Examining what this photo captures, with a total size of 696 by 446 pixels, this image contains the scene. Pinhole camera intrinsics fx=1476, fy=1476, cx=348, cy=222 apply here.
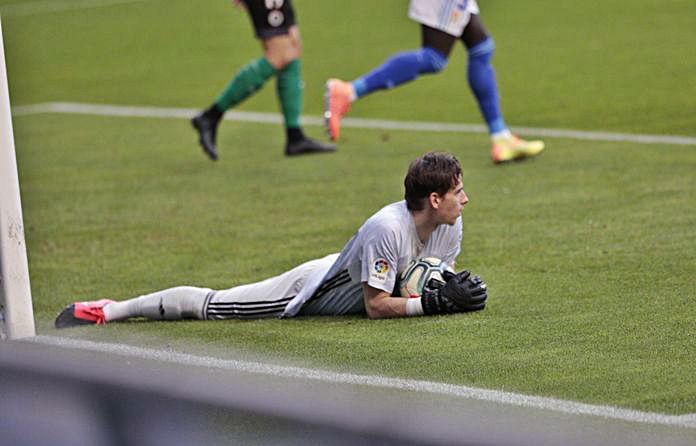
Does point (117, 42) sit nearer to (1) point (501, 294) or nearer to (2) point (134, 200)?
(2) point (134, 200)

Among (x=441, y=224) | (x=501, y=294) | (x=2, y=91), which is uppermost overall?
(x=2, y=91)

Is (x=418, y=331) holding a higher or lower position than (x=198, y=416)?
lower

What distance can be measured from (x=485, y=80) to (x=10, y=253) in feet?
19.4

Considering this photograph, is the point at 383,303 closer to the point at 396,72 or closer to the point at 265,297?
the point at 265,297

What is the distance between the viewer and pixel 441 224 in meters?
7.02

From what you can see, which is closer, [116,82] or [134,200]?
[134,200]

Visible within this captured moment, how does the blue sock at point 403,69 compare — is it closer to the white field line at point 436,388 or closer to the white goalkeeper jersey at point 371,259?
the white goalkeeper jersey at point 371,259

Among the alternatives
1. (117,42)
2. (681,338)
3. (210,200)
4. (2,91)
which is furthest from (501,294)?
(117,42)

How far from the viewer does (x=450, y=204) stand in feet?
22.5

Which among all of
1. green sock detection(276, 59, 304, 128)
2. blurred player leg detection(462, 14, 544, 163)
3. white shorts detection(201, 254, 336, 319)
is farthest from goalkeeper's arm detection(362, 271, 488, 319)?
green sock detection(276, 59, 304, 128)

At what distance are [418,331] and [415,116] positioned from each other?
816cm

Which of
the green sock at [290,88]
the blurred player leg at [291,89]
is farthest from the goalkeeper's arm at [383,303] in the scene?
the green sock at [290,88]

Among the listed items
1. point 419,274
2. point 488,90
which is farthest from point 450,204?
point 488,90

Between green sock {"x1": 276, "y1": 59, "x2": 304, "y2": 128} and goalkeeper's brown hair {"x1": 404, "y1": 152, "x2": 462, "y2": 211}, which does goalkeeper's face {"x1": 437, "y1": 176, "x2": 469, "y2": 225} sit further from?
green sock {"x1": 276, "y1": 59, "x2": 304, "y2": 128}
